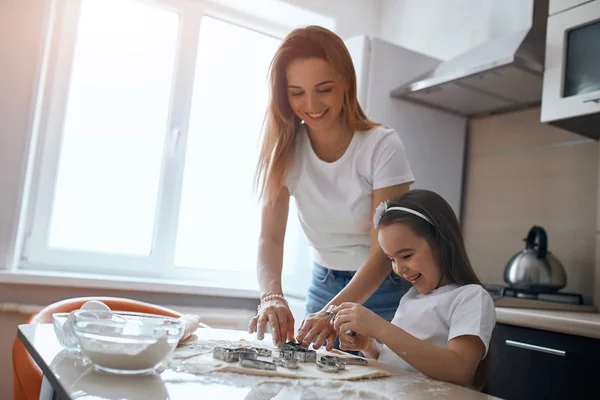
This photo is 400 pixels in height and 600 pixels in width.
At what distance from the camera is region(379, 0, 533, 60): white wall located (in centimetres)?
216

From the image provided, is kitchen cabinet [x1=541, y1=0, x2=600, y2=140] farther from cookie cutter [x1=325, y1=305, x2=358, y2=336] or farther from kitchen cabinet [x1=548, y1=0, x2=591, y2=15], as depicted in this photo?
cookie cutter [x1=325, y1=305, x2=358, y2=336]

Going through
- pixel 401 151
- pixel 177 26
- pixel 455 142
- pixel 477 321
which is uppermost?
pixel 177 26

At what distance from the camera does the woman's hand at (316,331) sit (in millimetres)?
1000

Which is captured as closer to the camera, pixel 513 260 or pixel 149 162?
pixel 513 260

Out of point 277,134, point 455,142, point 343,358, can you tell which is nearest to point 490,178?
point 455,142

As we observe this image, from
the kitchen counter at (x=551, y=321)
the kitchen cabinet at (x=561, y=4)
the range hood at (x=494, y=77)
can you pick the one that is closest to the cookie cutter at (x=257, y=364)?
the kitchen counter at (x=551, y=321)

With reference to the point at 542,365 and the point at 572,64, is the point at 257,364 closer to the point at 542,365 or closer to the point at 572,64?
the point at 542,365

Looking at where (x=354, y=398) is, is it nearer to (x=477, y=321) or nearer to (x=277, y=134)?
(x=477, y=321)

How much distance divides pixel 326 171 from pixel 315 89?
21 cm

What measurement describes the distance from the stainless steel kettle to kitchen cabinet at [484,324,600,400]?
34 centimetres

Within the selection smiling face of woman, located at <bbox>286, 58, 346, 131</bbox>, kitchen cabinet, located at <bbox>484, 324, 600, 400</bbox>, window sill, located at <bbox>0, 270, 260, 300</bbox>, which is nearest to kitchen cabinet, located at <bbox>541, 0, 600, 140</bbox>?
kitchen cabinet, located at <bbox>484, 324, 600, 400</bbox>

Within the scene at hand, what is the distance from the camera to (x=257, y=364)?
801 mm

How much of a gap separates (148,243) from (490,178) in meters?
1.51

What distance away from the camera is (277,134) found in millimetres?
1470
